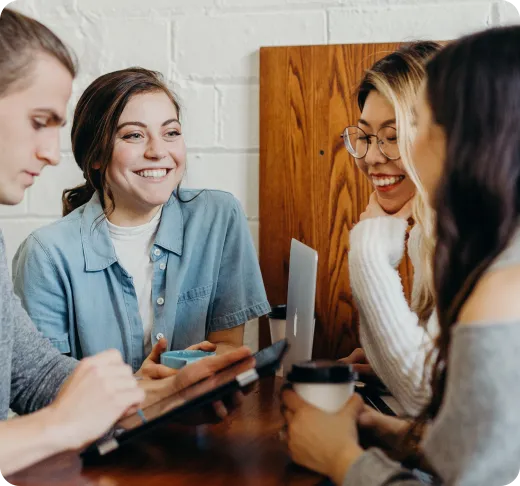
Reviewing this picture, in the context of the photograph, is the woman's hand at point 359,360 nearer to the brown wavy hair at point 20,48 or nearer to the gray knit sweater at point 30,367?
the gray knit sweater at point 30,367

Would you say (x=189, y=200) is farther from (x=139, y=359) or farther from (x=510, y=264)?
(x=510, y=264)

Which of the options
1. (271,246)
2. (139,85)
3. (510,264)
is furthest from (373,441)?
(139,85)

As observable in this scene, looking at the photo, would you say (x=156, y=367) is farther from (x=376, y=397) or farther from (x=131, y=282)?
(x=376, y=397)

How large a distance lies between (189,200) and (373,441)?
44 cm

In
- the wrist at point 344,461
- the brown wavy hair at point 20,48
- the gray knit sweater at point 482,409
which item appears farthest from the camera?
the brown wavy hair at point 20,48

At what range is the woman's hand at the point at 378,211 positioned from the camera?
2.95 feet

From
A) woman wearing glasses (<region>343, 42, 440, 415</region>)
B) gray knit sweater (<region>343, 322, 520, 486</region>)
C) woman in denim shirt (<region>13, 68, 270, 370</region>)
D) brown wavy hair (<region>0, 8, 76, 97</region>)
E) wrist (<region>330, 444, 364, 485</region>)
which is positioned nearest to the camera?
gray knit sweater (<region>343, 322, 520, 486</region>)

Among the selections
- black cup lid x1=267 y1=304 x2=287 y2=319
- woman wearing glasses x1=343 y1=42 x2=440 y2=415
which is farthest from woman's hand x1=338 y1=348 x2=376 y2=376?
black cup lid x1=267 y1=304 x2=287 y2=319

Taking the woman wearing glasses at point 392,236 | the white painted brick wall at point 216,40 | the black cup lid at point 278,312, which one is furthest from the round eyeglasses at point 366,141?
the black cup lid at point 278,312

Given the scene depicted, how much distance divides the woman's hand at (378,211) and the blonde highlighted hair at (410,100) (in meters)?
0.02

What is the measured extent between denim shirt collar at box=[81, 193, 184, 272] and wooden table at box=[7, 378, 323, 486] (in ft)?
0.79

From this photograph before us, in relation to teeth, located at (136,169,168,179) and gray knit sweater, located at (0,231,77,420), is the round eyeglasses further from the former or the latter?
gray knit sweater, located at (0,231,77,420)

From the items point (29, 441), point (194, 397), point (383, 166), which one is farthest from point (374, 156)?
point (29, 441)

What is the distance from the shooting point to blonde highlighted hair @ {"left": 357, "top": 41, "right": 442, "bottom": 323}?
84 centimetres
